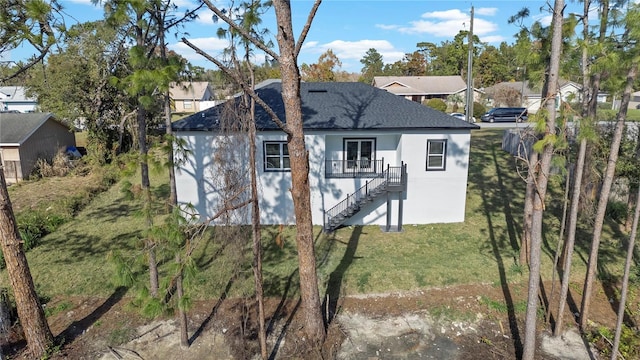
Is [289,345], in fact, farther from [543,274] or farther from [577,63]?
[577,63]

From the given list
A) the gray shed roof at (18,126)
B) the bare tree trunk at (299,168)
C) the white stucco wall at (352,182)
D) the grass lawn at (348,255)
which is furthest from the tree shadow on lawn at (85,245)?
the gray shed roof at (18,126)

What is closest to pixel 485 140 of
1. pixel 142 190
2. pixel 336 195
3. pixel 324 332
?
pixel 336 195

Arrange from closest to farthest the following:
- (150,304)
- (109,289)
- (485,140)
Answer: (150,304) < (109,289) < (485,140)

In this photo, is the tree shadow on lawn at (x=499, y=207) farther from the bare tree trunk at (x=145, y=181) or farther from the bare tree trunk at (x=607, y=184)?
the bare tree trunk at (x=145, y=181)

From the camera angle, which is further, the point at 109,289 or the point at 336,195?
the point at 336,195

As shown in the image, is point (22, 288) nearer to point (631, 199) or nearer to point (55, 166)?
point (55, 166)

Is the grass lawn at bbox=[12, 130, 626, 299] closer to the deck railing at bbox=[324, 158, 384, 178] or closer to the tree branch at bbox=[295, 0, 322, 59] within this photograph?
the deck railing at bbox=[324, 158, 384, 178]
